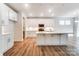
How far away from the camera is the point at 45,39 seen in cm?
827

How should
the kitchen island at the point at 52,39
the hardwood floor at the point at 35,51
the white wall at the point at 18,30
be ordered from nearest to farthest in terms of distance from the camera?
the hardwood floor at the point at 35,51
the kitchen island at the point at 52,39
the white wall at the point at 18,30

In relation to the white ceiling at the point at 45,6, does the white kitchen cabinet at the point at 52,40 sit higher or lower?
lower

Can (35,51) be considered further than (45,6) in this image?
No

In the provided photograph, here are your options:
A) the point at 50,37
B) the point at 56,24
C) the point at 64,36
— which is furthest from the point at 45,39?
the point at 56,24

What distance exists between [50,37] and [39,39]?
72 cm

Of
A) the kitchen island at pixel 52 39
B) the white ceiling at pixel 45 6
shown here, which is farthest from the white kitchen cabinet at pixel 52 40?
the white ceiling at pixel 45 6

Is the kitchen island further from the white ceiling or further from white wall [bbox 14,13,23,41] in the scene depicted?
white wall [bbox 14,13,23,41]

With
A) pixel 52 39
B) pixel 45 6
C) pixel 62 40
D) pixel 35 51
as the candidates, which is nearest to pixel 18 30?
pixel 52 39

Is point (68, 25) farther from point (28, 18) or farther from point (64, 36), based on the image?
point (64, 36)

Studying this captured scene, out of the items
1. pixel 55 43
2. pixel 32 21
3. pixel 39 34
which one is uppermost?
pixel 32 21

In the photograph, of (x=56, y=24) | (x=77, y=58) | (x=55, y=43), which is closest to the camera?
(x=77, y=58)

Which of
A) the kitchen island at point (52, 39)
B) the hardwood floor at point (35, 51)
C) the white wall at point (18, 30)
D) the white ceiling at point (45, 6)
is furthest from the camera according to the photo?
the white wall at point (18, 30)

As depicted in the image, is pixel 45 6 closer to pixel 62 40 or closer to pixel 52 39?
pixel 52 39

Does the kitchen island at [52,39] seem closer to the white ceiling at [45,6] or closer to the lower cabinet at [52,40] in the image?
the lower cabinet at [52,40]
